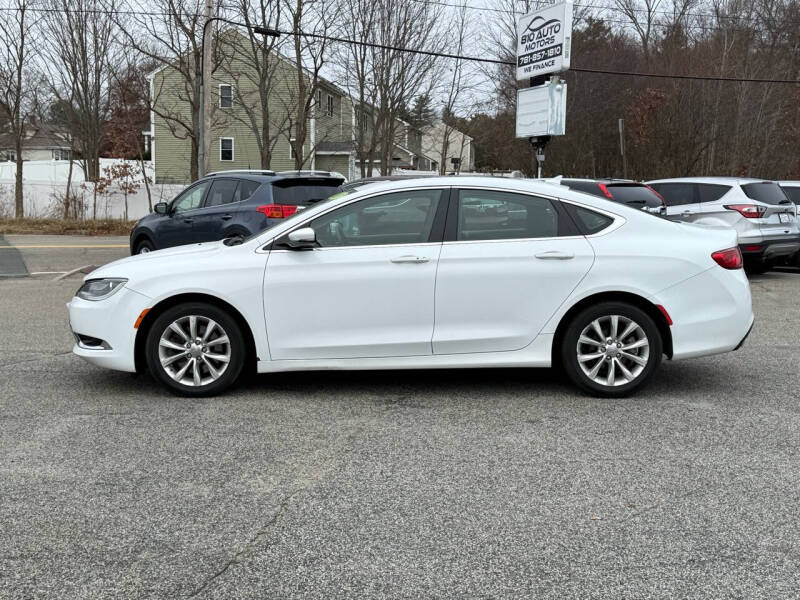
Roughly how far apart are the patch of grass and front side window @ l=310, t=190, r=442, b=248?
21.8 meters

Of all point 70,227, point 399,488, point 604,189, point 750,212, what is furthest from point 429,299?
point 70,227

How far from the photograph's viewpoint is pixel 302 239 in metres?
5.64

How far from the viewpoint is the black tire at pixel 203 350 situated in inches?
224

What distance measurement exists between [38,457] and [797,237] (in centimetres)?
1246

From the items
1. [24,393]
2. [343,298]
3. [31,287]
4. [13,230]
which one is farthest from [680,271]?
[13,230]

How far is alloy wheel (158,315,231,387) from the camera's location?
570cm

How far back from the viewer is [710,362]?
7164 mm

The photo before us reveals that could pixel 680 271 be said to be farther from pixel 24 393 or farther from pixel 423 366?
pixel 24 393

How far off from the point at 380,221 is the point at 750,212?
9.30 metres

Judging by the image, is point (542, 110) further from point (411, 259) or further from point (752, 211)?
point (411, 259)

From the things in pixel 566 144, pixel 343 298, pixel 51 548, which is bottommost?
pixel 51 548

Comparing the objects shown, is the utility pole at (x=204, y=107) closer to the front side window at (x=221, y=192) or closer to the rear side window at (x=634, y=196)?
the front side window at (x=221, y=192)

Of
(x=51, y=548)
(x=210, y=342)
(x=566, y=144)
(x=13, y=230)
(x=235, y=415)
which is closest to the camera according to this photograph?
(x=51, y=548)

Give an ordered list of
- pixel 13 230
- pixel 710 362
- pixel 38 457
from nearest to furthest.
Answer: pixel 38 457 → pixel 710 362 → pixel 13 230
